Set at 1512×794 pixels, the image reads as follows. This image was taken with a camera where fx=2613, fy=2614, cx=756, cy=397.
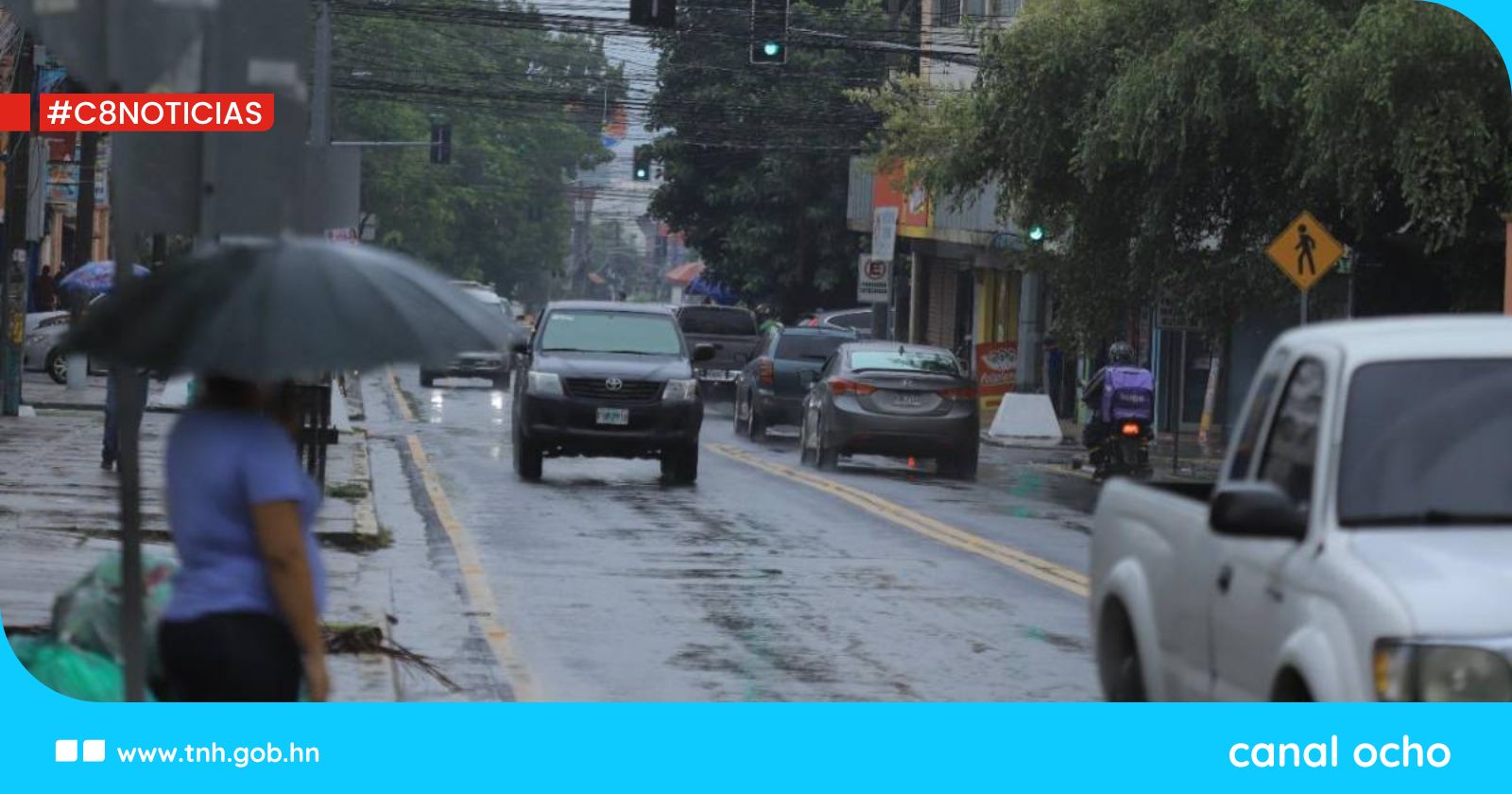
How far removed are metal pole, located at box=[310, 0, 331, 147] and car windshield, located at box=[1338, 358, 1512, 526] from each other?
29369 millimetres

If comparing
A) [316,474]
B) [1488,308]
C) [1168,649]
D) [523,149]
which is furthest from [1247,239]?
[523,149]

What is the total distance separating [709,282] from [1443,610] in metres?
62.9

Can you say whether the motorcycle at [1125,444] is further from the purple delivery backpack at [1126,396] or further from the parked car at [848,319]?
the parked car at [848,319]

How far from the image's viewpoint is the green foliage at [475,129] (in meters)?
65.1

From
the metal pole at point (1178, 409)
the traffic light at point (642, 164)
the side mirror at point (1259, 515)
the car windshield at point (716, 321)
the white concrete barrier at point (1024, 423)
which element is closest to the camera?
the side mirror at point (1259, 515)

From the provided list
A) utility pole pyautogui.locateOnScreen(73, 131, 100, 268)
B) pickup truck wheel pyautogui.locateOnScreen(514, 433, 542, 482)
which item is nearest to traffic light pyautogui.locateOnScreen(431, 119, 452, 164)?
utility pole pyautogui.locateOnScreen(73, 131, 100, 268)

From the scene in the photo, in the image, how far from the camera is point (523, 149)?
304ft

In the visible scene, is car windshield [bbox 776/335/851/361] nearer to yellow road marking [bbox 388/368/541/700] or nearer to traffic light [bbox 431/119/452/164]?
yellow road marking [bbox 388/368/541/700]

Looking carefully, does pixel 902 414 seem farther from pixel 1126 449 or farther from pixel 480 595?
pixel 480 595

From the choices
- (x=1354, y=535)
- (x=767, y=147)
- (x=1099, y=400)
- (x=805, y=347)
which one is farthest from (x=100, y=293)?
(x=767, y=147)

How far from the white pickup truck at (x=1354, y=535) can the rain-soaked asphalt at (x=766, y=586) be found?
3638mm

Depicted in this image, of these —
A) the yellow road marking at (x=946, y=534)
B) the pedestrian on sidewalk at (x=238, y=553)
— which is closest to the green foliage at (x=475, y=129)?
the yellow road marking at (x=946, y=534)

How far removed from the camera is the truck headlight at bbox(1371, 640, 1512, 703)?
603 cm

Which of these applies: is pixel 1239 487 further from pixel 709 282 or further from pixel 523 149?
pixel 523 149
